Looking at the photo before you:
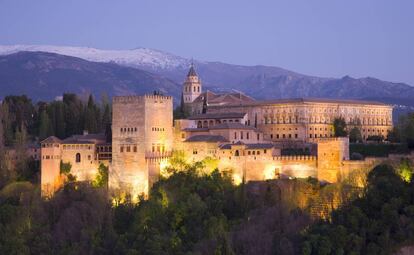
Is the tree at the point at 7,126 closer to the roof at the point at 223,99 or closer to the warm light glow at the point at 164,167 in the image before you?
the warm light glow at the point at 164,167

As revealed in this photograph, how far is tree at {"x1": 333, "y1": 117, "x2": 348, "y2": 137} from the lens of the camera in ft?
172

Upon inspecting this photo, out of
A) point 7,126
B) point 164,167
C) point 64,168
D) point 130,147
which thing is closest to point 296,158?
point 164,167

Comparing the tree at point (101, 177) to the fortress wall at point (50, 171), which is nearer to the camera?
the fortress wall at point (50, 171)

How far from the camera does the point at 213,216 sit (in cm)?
3878

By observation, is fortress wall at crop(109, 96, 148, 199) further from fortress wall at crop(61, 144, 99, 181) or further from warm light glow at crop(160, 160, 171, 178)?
fortress wall at crop(61, 144, 99, 181)

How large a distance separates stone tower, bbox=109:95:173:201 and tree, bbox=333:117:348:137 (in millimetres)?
14608

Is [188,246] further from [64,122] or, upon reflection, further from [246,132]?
[64,122]

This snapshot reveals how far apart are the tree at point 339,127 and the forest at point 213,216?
7144mm

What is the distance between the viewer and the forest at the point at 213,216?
34469mm

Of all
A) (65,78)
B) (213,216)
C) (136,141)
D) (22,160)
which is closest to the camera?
(213,216)

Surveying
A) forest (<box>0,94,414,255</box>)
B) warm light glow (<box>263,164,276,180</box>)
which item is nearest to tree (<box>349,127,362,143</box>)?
forest (<box>0,94,414,255</box>)

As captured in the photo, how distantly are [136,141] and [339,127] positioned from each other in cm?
1716

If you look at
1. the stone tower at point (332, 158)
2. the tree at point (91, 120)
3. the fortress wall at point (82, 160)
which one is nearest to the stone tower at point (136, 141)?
the fortress wall at point (82, 160)

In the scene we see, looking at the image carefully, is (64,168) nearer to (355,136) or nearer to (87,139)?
(87,139)
